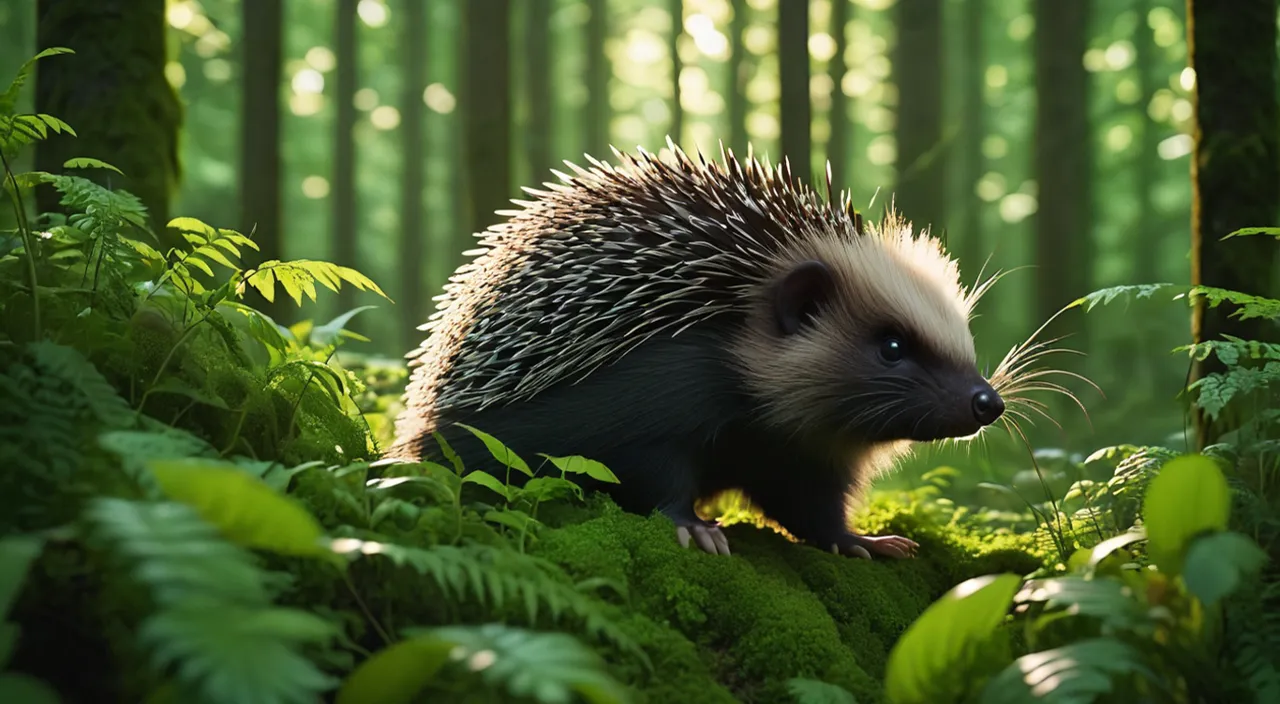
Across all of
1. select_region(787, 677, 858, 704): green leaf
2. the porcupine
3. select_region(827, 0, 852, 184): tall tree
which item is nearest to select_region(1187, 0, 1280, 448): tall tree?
the porcupine

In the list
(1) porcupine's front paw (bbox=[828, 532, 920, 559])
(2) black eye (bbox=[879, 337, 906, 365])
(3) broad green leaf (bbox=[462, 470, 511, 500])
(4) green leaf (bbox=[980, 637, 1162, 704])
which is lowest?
(1) porcupine's front paw (bbox=[828, 532, 920, 559])

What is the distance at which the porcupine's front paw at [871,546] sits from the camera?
16.3 feet

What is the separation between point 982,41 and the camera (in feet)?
82.7

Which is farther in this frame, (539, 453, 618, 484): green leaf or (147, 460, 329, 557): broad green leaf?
(539, 453, 618, 484): green leaf

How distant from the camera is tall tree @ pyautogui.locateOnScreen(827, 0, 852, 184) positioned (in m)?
16.4

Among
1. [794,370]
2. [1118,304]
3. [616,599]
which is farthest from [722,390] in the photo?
[1118,304]

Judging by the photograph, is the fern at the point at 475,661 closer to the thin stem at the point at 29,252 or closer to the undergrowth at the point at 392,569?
the undergrowth at the point at 392,569

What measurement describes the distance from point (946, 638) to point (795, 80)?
28.0 ft

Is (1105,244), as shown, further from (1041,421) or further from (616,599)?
(616,599)

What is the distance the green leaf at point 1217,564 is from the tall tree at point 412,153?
2102 centimetres

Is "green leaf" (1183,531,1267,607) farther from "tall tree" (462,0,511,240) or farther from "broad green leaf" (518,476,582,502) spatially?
"tall tree" (462,0,511,240)

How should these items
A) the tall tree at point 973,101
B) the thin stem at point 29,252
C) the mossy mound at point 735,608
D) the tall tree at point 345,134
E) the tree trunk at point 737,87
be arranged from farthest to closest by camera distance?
the tree trunk at point 737,87 → the tall tree at point 973,101 → the tall tree at point 345,134 → the mossy mound at point 735,608 → the thin stem at point 29,252

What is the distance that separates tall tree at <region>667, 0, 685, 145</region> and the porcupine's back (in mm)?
17349

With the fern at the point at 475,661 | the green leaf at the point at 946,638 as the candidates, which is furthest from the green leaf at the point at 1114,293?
the fern at the point at 475,661
